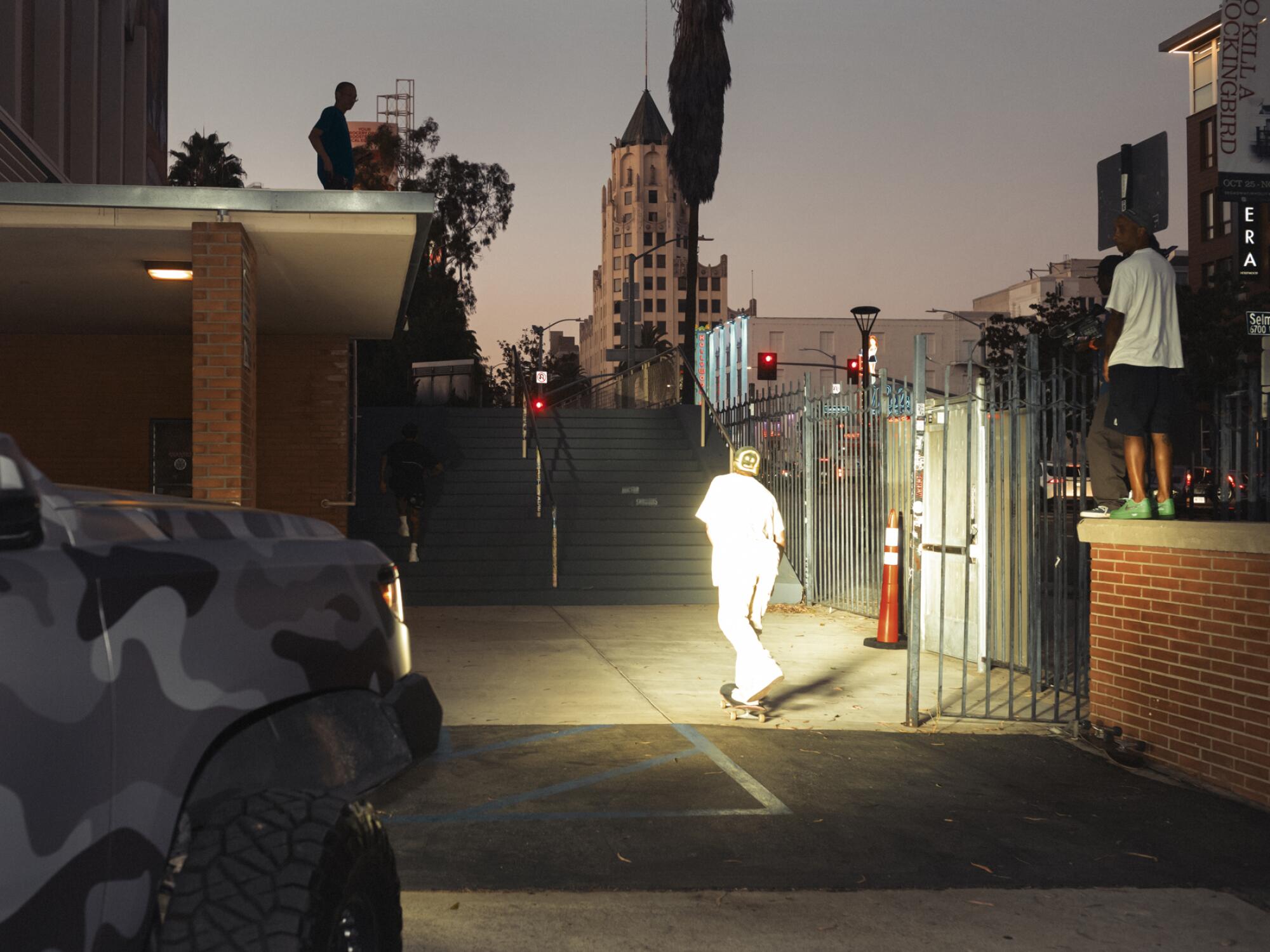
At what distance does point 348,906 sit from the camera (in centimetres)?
235

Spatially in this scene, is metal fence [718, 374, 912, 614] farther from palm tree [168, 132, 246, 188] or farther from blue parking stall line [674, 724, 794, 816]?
palm tree [168, 132, 246, 188]

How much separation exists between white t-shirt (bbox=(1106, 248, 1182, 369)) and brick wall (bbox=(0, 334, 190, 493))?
11.9 metres

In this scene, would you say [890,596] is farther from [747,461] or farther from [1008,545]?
[747,461]

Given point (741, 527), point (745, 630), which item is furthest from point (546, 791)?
point (741, 527)

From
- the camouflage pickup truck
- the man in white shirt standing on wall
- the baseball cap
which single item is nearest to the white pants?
the baseball cap

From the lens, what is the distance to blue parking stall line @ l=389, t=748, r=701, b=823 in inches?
225

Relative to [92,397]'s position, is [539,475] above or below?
below

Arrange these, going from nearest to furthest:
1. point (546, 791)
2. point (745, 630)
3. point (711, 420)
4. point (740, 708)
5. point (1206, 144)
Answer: point (546, 791), point (745, 630), point (740, 708), point (711, 420), point (1206, 144)

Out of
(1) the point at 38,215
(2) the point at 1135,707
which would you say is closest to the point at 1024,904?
(2) the point at 1135,707

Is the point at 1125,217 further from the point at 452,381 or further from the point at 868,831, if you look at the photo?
the point at 452,381

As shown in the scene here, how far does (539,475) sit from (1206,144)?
4508 cm

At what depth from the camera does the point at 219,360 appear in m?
9.12

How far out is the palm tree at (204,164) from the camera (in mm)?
39219

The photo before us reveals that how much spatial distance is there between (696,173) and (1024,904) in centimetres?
2787
